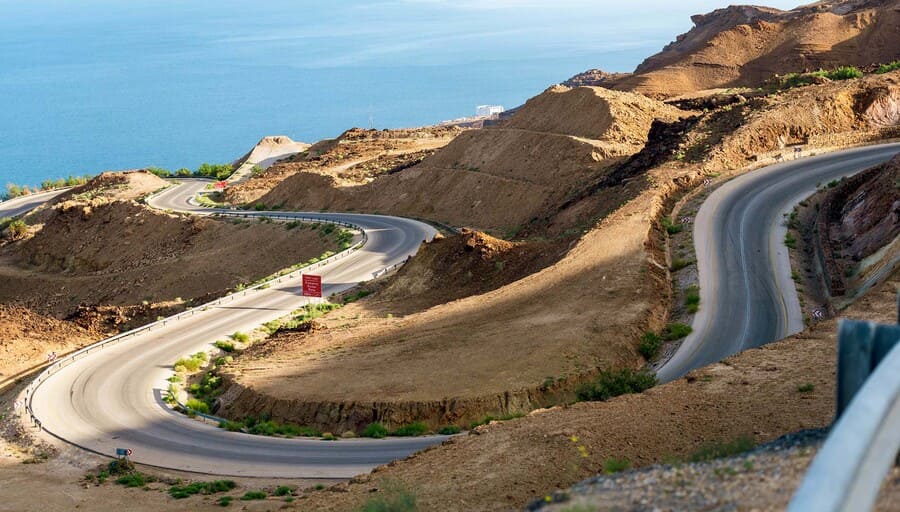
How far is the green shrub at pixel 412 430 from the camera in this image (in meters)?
24.3

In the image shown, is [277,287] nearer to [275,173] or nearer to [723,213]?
[723,213]

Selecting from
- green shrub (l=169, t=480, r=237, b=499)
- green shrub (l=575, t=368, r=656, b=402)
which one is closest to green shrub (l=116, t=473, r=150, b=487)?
green shrub (l=169, t=480, r=237, b=499)

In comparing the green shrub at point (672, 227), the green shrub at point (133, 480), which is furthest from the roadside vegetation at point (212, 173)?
the green shrub at point (133, 480)

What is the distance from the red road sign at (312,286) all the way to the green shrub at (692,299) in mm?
15237

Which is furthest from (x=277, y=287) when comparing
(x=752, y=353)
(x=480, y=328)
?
(x=752, y=353)

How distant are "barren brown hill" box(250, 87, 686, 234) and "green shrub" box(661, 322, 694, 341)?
23538 millimetres

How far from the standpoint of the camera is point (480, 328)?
103 ft

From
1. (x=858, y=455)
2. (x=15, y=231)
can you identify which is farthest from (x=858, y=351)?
(x=15, y=231)

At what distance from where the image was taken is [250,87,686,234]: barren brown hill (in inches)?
2359

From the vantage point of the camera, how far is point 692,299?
31.9 m

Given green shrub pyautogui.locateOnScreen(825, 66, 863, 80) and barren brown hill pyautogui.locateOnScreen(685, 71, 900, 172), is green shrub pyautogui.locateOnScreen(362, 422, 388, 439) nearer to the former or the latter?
barren brown hill pyautogui.locateOnScreen(685, 71, 900, 172)

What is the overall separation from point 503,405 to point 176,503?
26.7 feet

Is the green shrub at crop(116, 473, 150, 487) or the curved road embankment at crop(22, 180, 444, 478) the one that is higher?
the curved road embankment at crop(22, 180, 444, 478)

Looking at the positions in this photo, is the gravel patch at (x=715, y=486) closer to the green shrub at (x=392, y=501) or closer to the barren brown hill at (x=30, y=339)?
the green shrub at (x=392, y=501)
